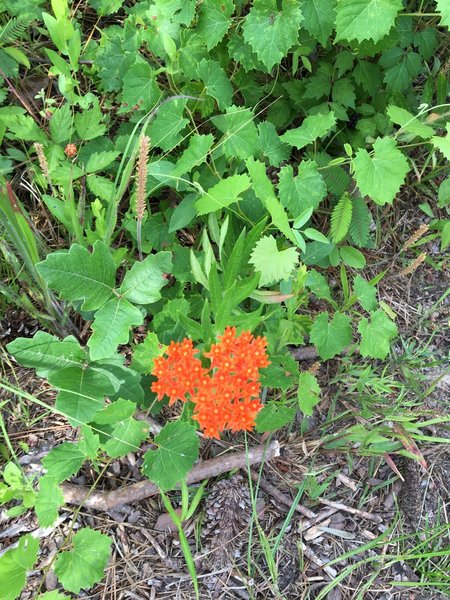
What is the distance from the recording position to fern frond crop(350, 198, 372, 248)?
2367mm

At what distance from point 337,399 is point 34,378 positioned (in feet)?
4.29

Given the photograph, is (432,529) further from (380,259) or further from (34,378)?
(34,378)

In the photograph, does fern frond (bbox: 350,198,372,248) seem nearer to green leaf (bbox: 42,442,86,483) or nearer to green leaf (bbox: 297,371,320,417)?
green leaf (bbox: 297,371,320,417)

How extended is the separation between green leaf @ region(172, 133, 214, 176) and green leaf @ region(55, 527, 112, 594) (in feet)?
4.45

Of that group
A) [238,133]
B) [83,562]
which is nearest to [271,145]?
[238,133]

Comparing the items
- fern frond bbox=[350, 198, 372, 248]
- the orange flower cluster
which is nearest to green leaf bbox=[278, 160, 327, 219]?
fern frond bbox=[350, 198, 372, 248]

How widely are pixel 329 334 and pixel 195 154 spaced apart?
2.88ft

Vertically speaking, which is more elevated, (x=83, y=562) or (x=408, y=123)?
(x=408, y=123)

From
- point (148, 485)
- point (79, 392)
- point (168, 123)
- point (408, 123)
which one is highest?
point (168, 123)

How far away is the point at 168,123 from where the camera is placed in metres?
2.17

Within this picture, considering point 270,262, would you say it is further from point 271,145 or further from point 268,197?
point 271,145

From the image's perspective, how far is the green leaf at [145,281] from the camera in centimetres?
178

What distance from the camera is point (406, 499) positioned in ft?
7.27

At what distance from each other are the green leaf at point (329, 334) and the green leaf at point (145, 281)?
64 cm
